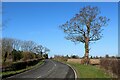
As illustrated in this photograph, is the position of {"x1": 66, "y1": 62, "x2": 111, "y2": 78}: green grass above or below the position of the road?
above

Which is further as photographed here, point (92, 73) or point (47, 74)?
point (47, 74)

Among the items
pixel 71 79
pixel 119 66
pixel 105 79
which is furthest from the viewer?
pixel 71 79

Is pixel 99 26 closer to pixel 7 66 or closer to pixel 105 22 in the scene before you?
pixel 105 22

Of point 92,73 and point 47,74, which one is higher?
point 92,73

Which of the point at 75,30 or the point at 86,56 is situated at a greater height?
the point at 75,30

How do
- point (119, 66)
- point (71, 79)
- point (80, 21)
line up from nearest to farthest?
point (119, 66) → point (71, 79) → point (80, 21)

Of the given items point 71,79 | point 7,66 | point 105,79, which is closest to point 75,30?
point 7,66

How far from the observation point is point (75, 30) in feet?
198

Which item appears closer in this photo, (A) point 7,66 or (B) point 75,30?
(A) point 7,66

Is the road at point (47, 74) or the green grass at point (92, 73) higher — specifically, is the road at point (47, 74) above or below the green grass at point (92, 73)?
below

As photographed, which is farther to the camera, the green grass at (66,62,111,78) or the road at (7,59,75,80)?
the road at (7,59,75,80)

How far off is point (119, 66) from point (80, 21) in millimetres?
37440

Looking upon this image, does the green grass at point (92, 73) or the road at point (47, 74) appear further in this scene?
the road at point (47, 74)

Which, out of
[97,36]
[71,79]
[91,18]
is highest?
[91,18]
